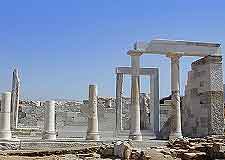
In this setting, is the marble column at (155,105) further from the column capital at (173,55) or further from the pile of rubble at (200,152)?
the pile of rubble at (200,152)

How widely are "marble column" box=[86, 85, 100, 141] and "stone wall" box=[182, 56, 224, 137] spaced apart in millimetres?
6810

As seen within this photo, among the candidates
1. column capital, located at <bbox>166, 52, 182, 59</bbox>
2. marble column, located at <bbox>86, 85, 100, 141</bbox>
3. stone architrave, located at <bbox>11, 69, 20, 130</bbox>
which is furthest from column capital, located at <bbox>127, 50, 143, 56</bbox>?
stone architrave, located at <bbox>11, 69, 20, 130</bbox>

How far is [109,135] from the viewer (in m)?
32.2

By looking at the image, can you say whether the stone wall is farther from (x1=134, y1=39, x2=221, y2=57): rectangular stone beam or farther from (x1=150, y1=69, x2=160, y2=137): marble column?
(x1=150, y1=69, x2=160, y2=137): marble column

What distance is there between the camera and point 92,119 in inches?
969

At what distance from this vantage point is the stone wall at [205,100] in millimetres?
25656

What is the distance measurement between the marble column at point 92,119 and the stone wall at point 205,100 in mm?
6810

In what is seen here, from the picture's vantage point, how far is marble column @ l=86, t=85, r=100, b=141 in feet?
79.8

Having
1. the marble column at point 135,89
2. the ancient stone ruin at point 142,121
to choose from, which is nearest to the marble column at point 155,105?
the ancient stone ruin at point 142,121

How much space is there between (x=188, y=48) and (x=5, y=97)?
38.6 feet

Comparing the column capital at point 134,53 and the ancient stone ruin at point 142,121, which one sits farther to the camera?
the column capital at point 134,53

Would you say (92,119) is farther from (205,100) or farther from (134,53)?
(205,100)

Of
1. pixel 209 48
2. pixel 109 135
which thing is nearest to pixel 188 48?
pixel 209 48

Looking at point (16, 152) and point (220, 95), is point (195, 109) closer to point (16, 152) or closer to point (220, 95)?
point (220, 95)
